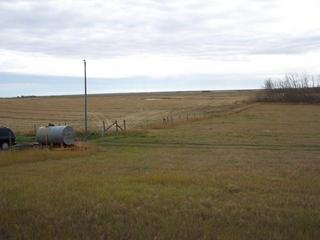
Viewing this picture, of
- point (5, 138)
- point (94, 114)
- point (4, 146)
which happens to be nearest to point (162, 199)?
point (4, 146)

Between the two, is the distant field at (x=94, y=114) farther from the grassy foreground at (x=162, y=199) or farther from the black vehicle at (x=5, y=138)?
the grassy foreground at (x=162, y=199)

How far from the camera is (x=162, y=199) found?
1110 centimetres

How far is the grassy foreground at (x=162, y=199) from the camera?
27.5 ft

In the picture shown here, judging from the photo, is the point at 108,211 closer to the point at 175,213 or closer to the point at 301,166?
the point at 175,213

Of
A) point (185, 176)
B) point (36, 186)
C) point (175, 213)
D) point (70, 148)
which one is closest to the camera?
point (175, 213)

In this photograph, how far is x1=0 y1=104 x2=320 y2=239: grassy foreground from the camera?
8375 mm

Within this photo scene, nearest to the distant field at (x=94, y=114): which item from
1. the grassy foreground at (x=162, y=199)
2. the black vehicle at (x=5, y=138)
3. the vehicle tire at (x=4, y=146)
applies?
the black vehicle at (x=5, y=138)

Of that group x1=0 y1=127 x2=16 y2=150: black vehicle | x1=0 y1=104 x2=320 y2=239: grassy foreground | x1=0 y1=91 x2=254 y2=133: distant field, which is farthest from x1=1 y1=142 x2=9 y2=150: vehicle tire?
x1=0 y1=91 x2=254 y2=133: distant field

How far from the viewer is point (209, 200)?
1098cm

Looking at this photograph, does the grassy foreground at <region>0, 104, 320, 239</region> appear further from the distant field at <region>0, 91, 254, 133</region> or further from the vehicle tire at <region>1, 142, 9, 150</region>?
the distant field at <region>0, 91, 254, 133</region>

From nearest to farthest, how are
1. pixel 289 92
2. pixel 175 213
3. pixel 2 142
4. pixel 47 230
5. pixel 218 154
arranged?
1. pixel 47 230
2. pixel 175 213
3. pixel 218 154
4. pixel 2 142
5. pixel 289 92

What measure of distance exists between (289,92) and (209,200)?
122 metres

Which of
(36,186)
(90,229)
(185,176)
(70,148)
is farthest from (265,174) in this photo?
(70,148)

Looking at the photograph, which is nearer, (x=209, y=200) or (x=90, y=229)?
(x=90, y=229)
